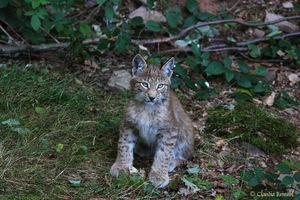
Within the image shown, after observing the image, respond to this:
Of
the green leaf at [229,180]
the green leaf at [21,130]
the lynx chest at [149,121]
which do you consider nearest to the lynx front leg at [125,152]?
the lynx chest at [149,121]

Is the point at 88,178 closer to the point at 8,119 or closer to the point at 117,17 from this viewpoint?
the point at 8,119

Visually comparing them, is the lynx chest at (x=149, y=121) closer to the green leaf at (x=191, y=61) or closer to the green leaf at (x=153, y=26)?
the green leaf at (x=191, y=61)

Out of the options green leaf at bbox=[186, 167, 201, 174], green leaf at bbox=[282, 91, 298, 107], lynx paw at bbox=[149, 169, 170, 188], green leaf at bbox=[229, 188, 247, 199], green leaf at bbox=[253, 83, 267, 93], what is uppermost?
lynx paw at bbox=[149, 169, 170, 188]

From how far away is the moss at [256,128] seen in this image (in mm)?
6668

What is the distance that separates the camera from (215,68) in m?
7.73

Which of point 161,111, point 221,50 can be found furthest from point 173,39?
point 161,111

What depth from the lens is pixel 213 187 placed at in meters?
5.76

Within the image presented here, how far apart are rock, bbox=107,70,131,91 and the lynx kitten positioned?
157cm

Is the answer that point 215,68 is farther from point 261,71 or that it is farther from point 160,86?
point 160,86

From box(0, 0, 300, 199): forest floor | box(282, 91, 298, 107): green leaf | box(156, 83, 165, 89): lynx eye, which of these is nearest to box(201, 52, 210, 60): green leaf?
box(0, 0, 300, 199): forest floor

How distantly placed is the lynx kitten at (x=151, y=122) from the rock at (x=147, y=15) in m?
2.77

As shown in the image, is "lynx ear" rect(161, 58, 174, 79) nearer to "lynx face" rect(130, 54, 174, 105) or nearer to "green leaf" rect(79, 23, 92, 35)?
"lynx face" rect(130, 54, 174, 105)

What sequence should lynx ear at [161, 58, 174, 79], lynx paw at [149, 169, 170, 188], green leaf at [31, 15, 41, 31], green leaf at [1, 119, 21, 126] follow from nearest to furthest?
lynx paw at [149, 169, 170, 188], lynx ear at [161, 58, 174, 79], green leaf at [1, 119, 21, 126], green leaf at [31, 15, 41, 31]

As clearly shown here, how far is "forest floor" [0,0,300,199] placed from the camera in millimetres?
5434
